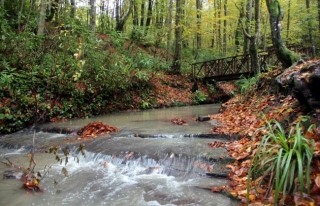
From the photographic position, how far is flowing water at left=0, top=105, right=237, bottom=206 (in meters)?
3.62

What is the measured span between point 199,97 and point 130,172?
12.7 metres

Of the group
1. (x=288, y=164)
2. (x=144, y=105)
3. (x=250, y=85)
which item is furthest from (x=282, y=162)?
(x=144, y=105)

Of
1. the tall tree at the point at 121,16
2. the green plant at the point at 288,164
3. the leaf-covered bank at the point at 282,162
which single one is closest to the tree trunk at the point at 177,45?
the tall tree at the point at 121,16

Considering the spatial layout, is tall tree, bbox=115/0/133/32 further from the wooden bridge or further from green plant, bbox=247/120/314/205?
green plant, bbox=247/120/314/205

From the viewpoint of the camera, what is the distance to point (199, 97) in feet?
55.5

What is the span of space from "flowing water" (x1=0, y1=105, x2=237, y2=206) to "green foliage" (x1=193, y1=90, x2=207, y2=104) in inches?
400

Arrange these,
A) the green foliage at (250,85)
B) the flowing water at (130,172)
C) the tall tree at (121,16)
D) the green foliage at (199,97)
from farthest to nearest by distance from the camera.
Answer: the tall tree at (121,16) < the green foliage at (199,97) < the green foliage at (250,85) < the flowing water at (130,172)

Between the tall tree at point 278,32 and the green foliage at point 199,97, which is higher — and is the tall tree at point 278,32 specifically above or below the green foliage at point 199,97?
above

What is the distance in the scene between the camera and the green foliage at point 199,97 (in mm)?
16672

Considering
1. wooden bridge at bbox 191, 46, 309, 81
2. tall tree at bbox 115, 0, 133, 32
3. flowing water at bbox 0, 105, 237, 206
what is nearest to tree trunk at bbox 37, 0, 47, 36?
flowing water at bbox 0, 105, 237, 206

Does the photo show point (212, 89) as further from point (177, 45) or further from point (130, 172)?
point (130, 172)

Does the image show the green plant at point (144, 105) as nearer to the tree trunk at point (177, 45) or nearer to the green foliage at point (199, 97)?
the green foliage at point (199, 97)

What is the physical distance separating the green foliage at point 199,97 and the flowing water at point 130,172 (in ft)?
33.3

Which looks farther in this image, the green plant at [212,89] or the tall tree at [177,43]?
the green plant at [212,89]
